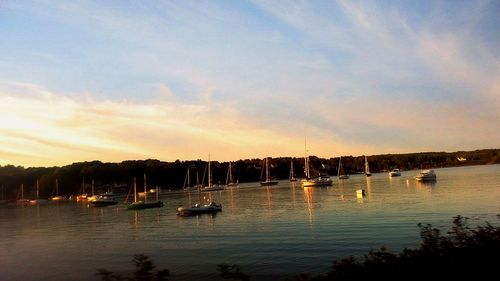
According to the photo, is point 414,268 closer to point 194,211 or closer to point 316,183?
point 194,211

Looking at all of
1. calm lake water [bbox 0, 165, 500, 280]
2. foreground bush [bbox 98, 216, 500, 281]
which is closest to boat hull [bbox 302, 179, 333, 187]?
calm lake water [bbox 0, 165, 500, 280]

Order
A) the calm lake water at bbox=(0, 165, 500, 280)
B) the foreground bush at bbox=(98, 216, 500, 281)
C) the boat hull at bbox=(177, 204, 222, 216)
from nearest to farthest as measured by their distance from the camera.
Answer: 1. the foreground bush at bbox=(98, 216, 500, 281)
2. the calm lake water at bbox=(0, 165, 500, 280)
3. the boat hull at bbox=(177, 204, 222, 216)

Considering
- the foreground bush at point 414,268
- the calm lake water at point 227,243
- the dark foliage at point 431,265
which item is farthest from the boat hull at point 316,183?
the foreground bush at point 414,268

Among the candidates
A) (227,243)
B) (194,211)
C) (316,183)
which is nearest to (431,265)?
(227,243)

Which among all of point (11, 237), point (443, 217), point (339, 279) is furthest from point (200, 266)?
point (11, 237)

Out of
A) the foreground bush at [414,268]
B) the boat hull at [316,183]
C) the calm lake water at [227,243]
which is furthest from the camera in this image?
the boat hull at [316,183]

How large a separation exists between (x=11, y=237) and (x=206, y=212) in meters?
31.9

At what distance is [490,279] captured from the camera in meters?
9.60

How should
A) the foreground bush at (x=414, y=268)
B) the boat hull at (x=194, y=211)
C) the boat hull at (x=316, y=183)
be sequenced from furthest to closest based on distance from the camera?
the boat hull at (x=316, y=183) < the boat hull at (x=194, y=211) < the foreground bush at (x=414, y=268)

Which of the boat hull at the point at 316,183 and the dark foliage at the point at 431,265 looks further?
the boat hull at the point at 316,183

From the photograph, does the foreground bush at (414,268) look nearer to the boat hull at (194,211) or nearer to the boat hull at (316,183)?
the boat hull at (194,211)

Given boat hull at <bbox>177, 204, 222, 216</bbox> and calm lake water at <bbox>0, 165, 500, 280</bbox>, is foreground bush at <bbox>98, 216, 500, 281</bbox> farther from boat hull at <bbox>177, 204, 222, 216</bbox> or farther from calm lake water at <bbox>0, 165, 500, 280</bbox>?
boat hull at <bbox>177, 204, 222, 216</bbox>

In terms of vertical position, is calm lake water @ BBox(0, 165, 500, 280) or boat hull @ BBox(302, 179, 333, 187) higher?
boat hull @ BBox(302, 179, 333, 187)

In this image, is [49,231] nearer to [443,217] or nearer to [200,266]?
[200,266]
